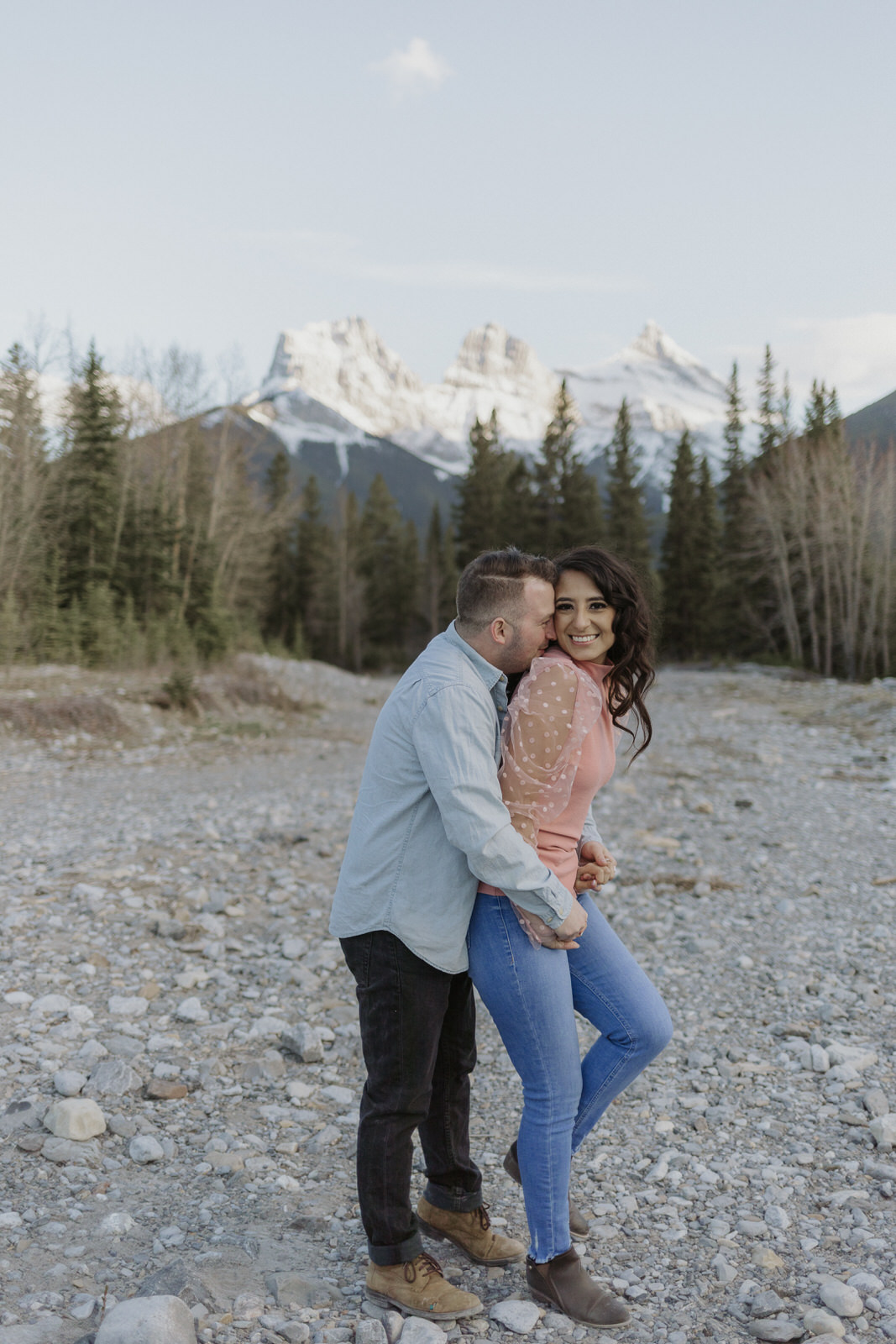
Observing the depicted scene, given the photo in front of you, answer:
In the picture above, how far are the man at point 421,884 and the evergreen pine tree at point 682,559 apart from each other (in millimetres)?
48986

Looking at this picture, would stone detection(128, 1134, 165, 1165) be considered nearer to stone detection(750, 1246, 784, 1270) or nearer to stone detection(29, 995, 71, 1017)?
stone detection(29, 995, 71, 1017)

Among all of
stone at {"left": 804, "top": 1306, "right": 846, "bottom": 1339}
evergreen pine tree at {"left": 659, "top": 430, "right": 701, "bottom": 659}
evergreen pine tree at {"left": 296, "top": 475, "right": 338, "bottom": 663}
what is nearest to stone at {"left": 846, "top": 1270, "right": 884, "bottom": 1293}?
stone at {"left": 804, "top": 1306, "right": 846, "bottom": 1339}

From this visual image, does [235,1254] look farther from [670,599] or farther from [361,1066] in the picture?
[670,599]

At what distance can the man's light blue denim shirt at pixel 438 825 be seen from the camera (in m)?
2.49

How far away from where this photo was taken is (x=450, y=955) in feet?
8.67

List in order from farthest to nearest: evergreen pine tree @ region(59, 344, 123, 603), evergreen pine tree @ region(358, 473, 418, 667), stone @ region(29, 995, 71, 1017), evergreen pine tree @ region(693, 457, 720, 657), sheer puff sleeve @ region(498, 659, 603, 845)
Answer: evergreen pine tree @ region(358, 473, 418, 667)
evergreen pine tree @ region(693, 457, 720, 657)
evergreen pine tree @ region(59, 344, 123, 603)
stone @ region(29, 995, 71, 1017)
sheer puff sleeve @ region(498, 659, 603, 845)

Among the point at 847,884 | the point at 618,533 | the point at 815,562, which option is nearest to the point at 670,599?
the point at 618,533

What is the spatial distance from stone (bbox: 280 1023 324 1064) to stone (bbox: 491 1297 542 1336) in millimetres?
1965

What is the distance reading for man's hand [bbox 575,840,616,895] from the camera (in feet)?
10.0

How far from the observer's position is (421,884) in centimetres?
264

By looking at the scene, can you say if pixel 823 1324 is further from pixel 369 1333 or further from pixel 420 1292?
pixel 369 1333

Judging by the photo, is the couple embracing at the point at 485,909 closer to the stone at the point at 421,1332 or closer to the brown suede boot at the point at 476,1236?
the stone at the point at 421,1332

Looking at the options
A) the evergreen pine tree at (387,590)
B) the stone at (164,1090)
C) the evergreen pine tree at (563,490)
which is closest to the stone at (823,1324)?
the stone at (164,1090)

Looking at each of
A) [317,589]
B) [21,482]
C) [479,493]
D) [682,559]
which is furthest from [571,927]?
[317,589]
